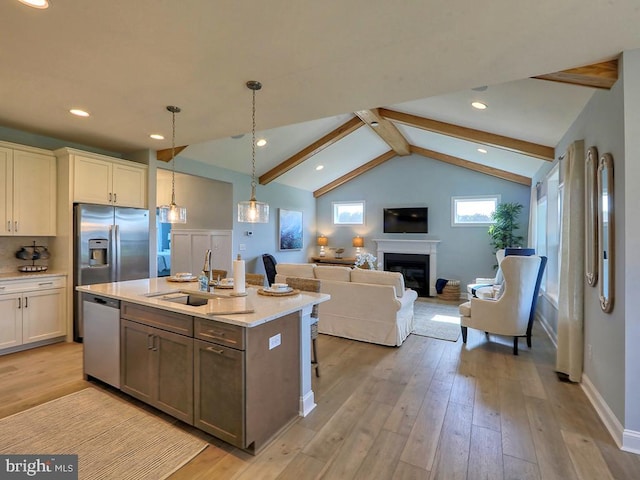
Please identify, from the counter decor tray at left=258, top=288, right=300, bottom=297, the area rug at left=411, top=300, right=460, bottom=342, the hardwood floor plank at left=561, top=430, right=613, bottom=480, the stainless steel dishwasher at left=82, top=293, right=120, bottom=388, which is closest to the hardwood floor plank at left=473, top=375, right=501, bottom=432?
the hardwood floor plank at left=561, top=430, right=613, bottom=480

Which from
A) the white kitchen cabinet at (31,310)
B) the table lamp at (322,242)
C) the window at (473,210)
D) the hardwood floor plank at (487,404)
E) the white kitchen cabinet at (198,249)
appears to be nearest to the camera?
the hardwood floor plank at (487,404)

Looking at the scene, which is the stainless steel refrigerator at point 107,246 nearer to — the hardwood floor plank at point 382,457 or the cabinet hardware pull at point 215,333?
the cabinet hardware pull at point 215,333

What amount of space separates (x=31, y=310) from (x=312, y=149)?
523cm

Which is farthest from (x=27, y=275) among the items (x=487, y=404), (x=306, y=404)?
(x=487, y=404)

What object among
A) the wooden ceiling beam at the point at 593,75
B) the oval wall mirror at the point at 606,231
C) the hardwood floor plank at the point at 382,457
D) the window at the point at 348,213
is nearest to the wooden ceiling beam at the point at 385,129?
the window at the point at 348,213

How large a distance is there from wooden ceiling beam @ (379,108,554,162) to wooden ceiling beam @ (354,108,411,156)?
0.66 feet

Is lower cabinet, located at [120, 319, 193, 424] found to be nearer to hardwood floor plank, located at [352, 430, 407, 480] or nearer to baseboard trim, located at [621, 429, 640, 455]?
hardwood floor plank, located at [352, 430, 407, 480]

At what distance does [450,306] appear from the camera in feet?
21.3

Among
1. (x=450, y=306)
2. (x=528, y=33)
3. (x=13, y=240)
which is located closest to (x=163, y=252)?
(x=13, y=240)

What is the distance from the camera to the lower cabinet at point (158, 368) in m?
2.26

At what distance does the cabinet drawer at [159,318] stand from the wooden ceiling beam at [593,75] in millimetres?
3347

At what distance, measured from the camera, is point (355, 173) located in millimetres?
8844

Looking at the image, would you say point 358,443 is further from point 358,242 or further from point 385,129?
point 358,242

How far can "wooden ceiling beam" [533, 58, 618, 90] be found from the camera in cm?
226
